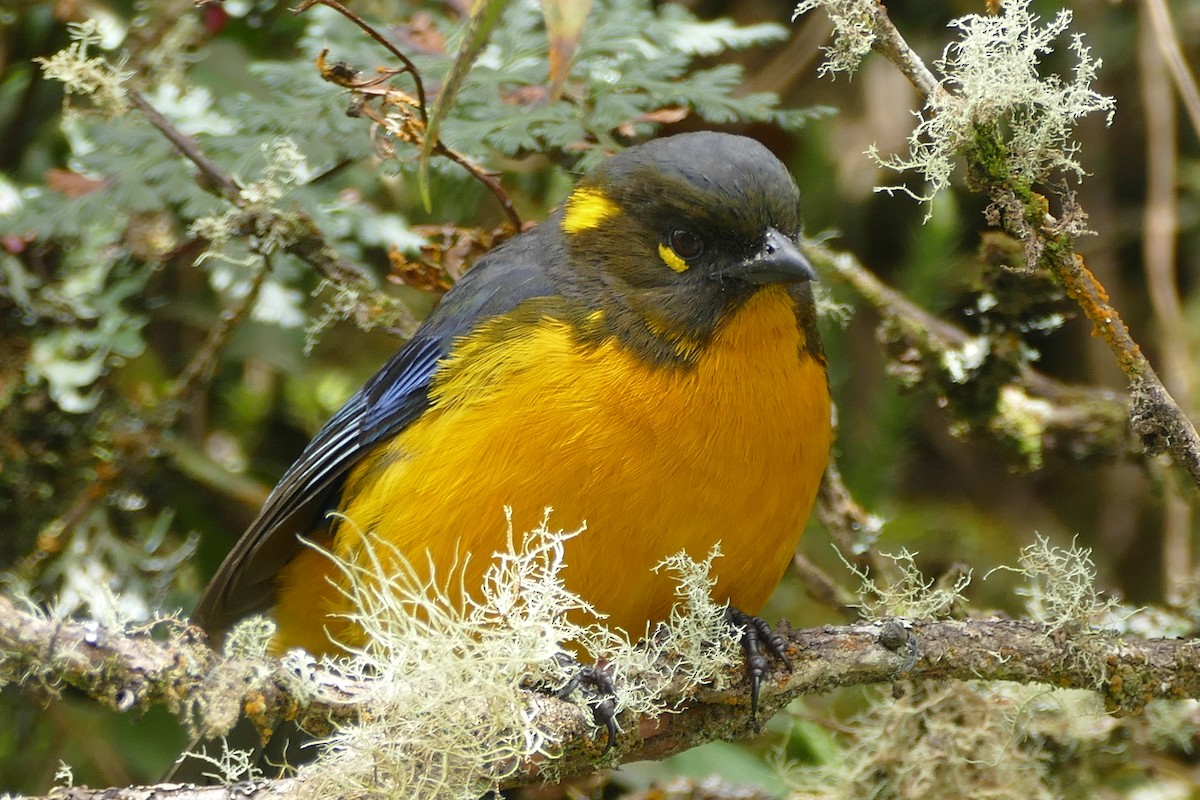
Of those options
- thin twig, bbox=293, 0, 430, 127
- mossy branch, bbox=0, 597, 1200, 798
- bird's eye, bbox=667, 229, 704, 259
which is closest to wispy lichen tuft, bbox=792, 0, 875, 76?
bird's eye, bbox=667, 229, 704, 259

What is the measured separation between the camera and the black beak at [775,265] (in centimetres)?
331

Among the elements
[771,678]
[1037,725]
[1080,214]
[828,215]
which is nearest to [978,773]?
[1037,725]

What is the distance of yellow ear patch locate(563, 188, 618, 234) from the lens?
3.69m

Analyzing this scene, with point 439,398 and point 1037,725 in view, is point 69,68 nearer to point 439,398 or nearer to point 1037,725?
point 439,398

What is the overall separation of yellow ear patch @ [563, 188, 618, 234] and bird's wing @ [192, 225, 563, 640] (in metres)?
0.08

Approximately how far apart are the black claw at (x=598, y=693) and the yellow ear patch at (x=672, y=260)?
1.12m

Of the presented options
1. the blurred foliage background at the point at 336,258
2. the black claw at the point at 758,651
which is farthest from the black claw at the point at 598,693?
the blurred foliage background at the point at 336,258

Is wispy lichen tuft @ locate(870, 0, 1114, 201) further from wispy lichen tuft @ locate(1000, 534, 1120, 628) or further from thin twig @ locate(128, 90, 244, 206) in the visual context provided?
thin twig @ locate(128, 90, 244, 206)

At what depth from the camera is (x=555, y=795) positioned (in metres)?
4.08

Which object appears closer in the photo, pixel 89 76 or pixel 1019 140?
pixel 1019 140

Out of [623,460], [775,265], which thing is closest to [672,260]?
[775,265]

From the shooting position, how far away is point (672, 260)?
3.50 metres

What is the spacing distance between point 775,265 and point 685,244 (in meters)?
0.28

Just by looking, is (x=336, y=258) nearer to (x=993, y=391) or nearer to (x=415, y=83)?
(x=415, y=83)
